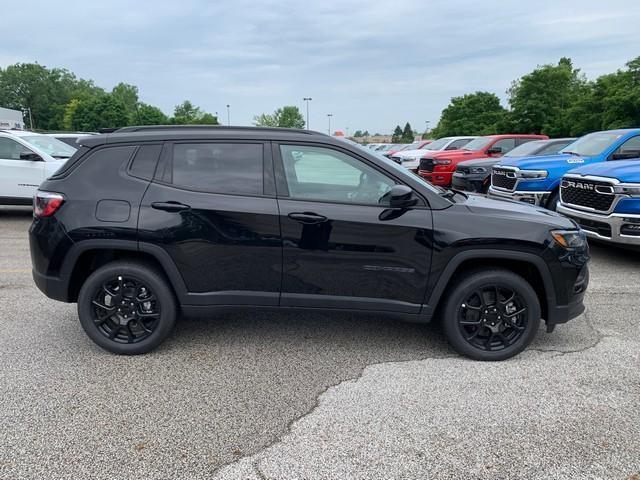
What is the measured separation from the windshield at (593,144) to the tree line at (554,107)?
91.5 ft

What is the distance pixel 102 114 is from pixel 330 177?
90.2 meters

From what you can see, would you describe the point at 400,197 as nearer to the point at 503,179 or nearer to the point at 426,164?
the point at 503,179

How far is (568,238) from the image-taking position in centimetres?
368

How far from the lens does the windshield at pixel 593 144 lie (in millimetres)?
8555

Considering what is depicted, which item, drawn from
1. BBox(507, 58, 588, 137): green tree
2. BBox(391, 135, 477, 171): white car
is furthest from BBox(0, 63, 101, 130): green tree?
BBox(391, 135, 477, 171): white car

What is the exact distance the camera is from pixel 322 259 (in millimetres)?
3629

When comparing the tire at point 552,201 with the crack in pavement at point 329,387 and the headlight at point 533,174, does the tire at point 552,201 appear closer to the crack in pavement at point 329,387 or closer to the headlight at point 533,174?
the headlight at point 533,174

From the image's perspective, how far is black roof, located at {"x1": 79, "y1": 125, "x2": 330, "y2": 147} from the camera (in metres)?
3.78

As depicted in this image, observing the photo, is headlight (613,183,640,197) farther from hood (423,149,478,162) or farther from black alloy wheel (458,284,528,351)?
hood (423,149,478,162)

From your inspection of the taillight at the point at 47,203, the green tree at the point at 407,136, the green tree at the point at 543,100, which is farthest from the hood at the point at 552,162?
the green tree at the point at 407,136

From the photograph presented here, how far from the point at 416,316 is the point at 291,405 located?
120 centimetres

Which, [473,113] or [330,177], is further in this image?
[473,113]

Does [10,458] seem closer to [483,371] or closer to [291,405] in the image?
[291,405]

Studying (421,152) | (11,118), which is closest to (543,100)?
(421,152)
